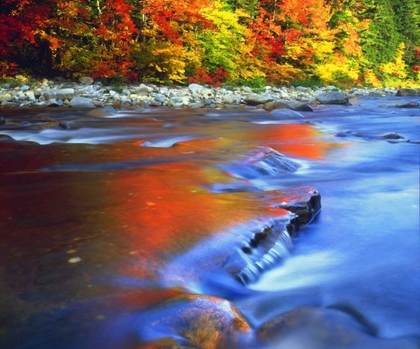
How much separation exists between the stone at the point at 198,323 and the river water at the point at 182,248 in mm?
21

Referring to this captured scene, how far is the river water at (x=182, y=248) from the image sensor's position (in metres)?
1.59

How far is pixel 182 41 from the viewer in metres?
17.5

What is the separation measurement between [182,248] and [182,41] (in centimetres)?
1620

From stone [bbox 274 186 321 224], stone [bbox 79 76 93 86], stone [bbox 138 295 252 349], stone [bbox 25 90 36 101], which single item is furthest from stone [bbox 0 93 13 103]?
stone [bbox 138 295 252 349]

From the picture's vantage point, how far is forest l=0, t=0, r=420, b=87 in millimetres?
14531

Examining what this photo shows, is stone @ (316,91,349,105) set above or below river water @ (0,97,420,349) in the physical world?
below

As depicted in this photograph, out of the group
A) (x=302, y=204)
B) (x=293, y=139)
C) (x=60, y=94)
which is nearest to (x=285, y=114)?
(x=293, y=139)

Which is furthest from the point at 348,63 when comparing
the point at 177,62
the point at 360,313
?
the point at 360,313

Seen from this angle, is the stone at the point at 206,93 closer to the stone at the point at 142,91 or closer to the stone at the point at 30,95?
the stone at the point at 142,91

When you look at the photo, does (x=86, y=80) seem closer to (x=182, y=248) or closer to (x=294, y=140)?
(x=294, y=140)

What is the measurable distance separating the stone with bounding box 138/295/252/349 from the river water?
2cm

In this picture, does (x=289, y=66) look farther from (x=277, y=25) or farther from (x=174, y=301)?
(x=174, y=301)

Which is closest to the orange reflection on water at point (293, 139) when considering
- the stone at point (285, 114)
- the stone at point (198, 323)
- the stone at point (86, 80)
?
the stone at point (285, 114)

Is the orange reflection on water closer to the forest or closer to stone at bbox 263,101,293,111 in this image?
stone at bbox 263,101,293,111
